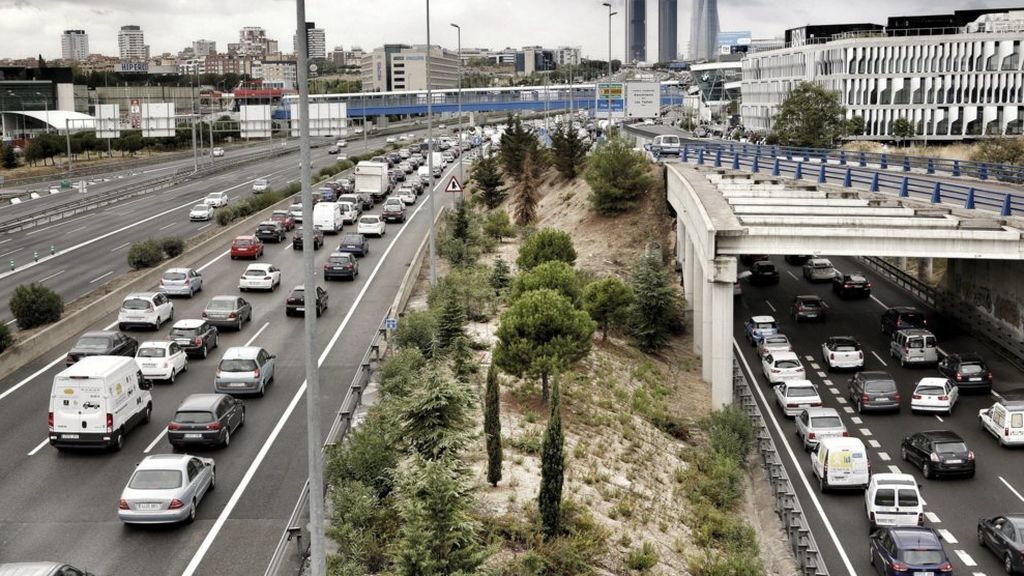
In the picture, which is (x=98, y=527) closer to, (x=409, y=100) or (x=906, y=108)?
(x=906, y=108)

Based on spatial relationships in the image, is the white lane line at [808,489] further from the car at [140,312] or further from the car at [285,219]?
the car at [285,219]

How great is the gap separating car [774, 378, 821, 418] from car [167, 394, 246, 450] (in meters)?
18.3

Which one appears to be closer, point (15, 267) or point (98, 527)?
point (98, 527)

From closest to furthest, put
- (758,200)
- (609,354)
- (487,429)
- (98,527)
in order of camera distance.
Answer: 1. (98,527)
2. (487,429)
3. (609,354)
4. (758,200)

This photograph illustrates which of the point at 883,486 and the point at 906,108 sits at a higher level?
the point at 906,108

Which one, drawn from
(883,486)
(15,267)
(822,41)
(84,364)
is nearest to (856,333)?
(883,486)

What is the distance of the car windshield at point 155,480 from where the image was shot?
20328 mm

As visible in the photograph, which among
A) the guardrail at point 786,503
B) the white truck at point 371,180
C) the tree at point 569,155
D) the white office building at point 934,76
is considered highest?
the white office building at point 934,76

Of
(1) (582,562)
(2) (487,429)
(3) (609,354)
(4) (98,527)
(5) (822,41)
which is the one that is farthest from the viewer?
(5) (822,41)

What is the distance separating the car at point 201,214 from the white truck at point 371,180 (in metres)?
12.3

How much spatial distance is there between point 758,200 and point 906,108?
8473 cm

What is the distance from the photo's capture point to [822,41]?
465 feet

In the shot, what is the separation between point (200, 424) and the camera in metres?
24.7

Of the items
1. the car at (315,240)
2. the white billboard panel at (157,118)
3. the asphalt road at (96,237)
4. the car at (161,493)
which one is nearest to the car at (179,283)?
the asphalt road at (96,237)
